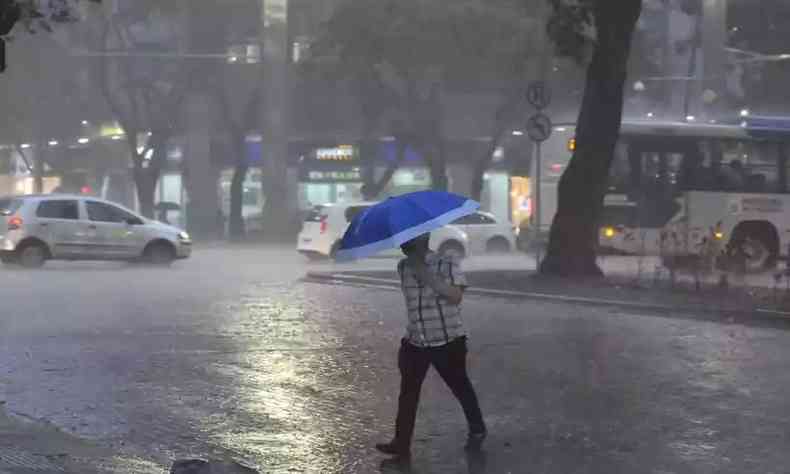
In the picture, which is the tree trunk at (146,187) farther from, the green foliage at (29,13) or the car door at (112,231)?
the green foliage at (29,13)

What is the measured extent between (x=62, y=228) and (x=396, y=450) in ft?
70.0

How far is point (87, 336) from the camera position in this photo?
1579 cm

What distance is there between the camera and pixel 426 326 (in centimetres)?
852

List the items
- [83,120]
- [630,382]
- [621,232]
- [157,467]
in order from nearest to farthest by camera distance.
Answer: [157,467], [630,382], [621,232], [83,120]

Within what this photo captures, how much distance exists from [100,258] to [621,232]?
11.7m

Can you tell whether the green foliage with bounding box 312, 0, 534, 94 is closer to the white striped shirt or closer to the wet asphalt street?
the wet asphalt street

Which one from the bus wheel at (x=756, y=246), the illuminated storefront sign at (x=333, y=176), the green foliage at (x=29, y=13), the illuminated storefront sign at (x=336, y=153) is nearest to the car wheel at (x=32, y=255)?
the green foliage at (x=29, y=13)

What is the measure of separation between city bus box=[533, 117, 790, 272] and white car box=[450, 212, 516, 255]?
24.4 feet

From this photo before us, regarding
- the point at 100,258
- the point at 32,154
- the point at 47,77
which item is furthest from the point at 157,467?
the point at 32,154

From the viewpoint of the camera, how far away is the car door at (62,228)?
28672 millimetres

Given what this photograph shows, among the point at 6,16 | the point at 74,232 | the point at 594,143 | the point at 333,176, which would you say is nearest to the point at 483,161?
the point at 333,176

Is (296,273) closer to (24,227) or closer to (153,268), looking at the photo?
(153,268)

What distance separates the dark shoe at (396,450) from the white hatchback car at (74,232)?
2115 centimetres

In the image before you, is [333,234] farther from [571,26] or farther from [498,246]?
[571,26]
